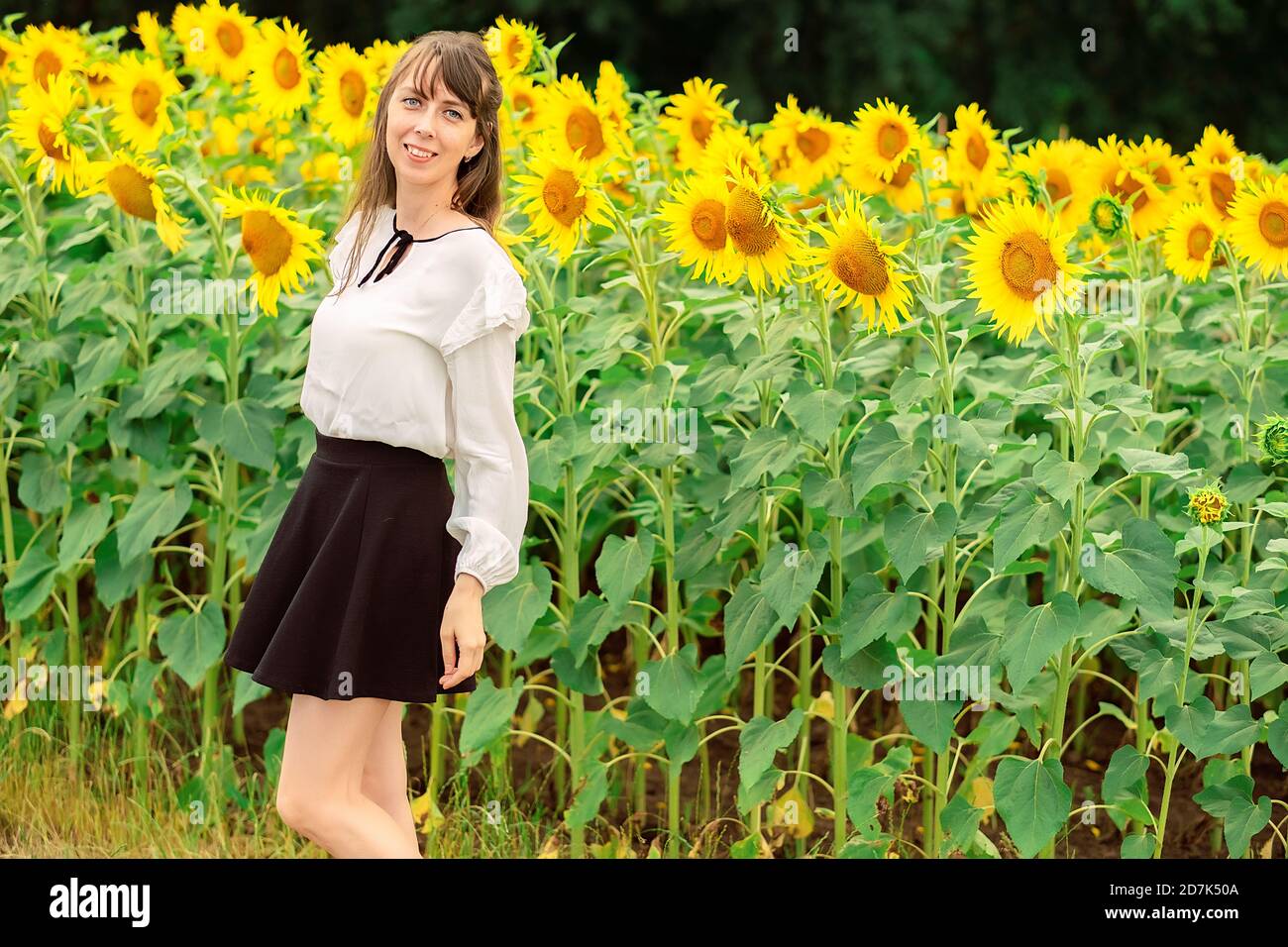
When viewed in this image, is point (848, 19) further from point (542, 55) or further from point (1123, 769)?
point (1123, 769)

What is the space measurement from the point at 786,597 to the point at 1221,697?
5.05 feet

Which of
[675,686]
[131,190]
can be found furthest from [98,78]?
[675,686]

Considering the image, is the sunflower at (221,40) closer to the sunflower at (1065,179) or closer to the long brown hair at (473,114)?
the long brown hair at (473,114)

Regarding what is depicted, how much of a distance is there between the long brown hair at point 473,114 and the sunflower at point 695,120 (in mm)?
1273

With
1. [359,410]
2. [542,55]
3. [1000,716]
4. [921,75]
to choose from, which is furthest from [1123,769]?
[921,75]

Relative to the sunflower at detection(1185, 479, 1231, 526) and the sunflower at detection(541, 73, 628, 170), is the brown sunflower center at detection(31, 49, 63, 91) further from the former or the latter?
the sunflower at detection(1185, 479, 1231, 526)

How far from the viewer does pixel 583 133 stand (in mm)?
3393

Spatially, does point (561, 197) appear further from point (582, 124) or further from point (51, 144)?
point (51, 144)

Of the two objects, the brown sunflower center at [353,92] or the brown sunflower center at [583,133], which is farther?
the brown sunflower center at [353,92]

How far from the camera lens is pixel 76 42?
4266mm

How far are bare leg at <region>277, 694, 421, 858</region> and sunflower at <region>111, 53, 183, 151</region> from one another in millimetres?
1742

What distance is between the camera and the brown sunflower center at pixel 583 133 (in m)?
3.38

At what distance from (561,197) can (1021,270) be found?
83cm

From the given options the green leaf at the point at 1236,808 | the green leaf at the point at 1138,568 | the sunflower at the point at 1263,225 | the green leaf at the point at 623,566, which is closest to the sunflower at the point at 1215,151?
the sunflower at the point at 1263,225
